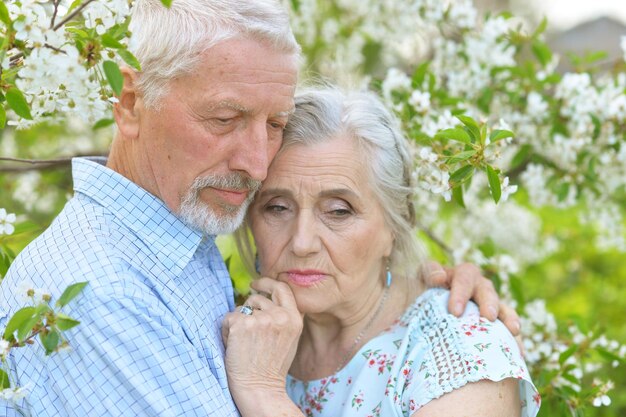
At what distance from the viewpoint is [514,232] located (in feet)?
19.7

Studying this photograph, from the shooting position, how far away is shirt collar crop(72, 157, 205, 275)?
2414 millimetres

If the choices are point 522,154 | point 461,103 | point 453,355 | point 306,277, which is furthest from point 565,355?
point 461,103

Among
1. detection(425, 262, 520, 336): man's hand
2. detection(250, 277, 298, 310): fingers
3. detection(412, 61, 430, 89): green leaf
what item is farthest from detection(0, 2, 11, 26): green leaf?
detection(412, 61, 430, 89): green leaf

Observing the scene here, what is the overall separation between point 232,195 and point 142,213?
0.95 feet

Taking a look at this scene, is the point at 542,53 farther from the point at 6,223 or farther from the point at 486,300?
the point at 6,223

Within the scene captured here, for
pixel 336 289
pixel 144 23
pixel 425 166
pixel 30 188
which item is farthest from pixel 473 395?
pixel 30 188

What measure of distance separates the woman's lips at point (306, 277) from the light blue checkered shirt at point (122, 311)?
1.21 feet

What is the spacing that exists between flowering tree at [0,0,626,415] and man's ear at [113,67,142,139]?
3.0 inches

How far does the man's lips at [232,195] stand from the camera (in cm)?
250

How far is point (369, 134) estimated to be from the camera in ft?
9.51

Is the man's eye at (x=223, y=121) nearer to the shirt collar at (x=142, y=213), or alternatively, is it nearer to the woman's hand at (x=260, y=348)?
the shirt collar at (x=142, y=213)

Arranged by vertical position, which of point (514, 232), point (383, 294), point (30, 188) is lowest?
point (514, 232)

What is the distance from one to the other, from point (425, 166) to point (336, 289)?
54 centimetres

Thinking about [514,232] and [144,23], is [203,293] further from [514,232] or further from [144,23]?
[514,232]
